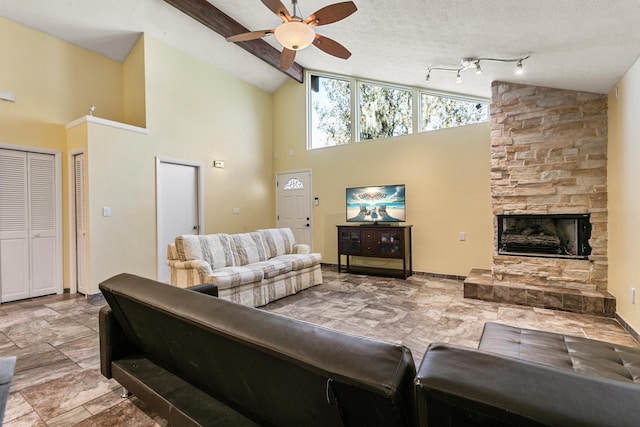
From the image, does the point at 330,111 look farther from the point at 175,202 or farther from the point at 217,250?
the point at 217,250

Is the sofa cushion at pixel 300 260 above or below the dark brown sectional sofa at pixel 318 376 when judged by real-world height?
below

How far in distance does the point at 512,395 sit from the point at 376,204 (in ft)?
16.3


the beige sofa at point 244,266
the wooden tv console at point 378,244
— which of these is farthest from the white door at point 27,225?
the wooden tv console at point 378,244

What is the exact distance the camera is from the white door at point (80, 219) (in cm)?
411

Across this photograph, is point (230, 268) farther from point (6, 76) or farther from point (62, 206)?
point (6, 76)

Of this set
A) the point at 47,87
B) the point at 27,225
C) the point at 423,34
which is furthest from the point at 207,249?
the point at 423,34

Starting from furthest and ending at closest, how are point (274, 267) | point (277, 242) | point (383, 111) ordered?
1. point (383, 111)
2. point (277, 242)
3. point (274, 267)

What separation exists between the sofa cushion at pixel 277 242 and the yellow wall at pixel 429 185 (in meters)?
1.57

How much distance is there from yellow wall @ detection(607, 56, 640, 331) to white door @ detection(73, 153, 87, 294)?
5991mm

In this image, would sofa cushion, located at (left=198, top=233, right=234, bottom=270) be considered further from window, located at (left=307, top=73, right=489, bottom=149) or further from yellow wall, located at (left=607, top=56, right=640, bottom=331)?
yellow wall, located at (left=607, top=56, right=640, bottom=331)

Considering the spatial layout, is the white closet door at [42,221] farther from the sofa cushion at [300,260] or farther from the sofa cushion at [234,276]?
the sofa cushion at [300,260]

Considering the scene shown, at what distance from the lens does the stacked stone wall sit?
11.5 ft

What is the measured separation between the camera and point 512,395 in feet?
1.86

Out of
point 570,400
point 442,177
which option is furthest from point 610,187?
point 570,400
